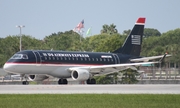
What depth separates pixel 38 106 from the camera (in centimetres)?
2686

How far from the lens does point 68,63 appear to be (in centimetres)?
5769

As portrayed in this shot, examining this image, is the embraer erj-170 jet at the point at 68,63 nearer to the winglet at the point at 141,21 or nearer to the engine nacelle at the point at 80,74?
the engine nacelle at the point at 80,74

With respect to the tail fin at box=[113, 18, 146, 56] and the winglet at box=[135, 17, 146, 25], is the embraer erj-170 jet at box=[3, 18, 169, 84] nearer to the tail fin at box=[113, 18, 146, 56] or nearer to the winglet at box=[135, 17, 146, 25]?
the tail fin at box=[113, 18, 146, 56]

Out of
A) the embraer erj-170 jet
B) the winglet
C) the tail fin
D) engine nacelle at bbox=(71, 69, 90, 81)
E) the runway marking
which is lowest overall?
the runway marking

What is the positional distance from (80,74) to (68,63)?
1.72 metres

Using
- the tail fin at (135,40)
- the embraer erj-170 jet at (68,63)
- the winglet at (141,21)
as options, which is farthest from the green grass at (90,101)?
the winglet at (141,21)

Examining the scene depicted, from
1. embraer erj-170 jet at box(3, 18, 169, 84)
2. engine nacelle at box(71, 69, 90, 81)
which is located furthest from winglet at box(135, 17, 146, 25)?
engine nacelle at box(71, 69, 90, 81)

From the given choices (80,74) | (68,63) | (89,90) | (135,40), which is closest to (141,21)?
(135,40)

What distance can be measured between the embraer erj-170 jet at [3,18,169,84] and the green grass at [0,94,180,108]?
21444 mm

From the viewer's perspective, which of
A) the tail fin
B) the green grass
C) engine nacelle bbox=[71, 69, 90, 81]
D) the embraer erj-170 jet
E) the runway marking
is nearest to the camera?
the green grass

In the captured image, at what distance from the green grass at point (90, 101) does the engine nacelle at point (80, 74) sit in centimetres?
2372

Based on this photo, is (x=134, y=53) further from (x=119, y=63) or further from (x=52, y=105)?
(x=52, y=105)

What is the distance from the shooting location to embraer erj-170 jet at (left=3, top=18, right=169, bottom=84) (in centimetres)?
5444

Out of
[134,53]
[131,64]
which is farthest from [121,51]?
[131,64]
